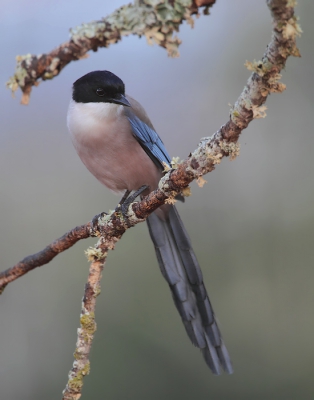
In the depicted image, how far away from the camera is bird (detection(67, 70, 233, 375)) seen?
3174mm

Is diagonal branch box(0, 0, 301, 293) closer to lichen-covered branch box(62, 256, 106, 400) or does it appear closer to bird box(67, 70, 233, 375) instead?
lichen-covered branch box(62, 256, 106, 400)

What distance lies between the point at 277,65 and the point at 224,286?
12.0 feet

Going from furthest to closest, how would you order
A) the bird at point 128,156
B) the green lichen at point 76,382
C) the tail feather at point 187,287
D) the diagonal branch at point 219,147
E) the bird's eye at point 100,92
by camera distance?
1. the bird's eye at point 100,92
2. the bird at point 128,156
3. the tail feather at point 187,287
4. the green lichen at point 76,382
5. the diagonal branch at point 219,147

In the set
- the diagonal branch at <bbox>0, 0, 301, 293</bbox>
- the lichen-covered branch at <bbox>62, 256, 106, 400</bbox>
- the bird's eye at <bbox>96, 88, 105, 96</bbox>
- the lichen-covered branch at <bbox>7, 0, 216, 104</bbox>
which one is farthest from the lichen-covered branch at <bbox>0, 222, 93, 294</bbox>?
the lichen-covered branch at <bbox>7, 0, 216, 104</bbox>

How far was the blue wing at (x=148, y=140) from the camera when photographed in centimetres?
335

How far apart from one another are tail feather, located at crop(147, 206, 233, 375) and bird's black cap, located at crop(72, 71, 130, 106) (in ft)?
2.66

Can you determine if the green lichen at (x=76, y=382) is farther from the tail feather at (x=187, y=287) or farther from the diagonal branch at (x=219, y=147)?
the tail feather at (x=187, y=287)

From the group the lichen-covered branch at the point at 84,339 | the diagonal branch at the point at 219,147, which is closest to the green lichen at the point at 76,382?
the lichen-covered branch at the point at 84,339

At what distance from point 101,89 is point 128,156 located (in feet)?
Result: 1.50

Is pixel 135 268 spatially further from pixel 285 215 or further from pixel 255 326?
pixel 285 215

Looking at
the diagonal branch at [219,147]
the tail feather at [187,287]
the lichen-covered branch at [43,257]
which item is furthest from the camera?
the tail feather at [187,287]

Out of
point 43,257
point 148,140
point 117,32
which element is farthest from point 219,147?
point 148,140

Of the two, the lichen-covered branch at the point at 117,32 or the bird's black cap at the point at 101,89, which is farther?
the bird's black cap at the point at 101,89

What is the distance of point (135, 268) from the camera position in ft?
16.2
